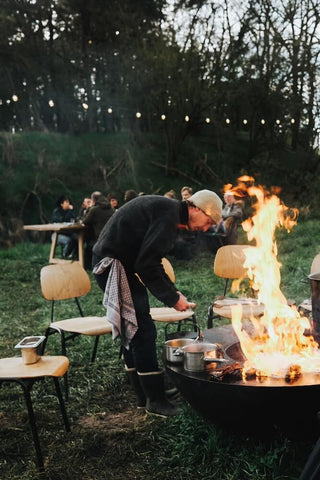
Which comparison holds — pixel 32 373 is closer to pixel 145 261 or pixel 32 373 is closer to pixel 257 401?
pixel 145 261

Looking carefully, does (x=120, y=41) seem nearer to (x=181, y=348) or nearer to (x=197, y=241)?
(x=197, y=241)

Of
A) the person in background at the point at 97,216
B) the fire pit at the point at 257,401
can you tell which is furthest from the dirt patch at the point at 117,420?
the person in background at the point at 97,216

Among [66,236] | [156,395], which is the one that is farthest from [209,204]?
[66,236]

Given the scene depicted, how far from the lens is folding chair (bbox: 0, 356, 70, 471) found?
343cm

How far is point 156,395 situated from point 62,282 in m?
2.07

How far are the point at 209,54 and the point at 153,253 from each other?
16.7 m

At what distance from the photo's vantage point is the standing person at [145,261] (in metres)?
3.88

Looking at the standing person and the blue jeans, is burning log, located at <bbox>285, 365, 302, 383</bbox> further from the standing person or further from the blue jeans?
the blue jeans

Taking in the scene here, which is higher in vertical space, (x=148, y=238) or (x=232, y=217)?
(x=148, y=238)

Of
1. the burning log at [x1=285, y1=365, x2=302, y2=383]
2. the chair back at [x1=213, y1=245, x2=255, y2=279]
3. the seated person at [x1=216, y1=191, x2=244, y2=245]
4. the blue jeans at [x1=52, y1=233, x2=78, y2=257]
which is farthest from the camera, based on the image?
the blue jeans at [x1=52, y1=233, x2=78, y2=257]

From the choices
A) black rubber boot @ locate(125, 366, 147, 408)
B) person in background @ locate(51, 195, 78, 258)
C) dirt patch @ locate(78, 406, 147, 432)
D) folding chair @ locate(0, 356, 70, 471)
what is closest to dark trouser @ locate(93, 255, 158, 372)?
black rubber boot @ locate(125, 366, 147, 408)

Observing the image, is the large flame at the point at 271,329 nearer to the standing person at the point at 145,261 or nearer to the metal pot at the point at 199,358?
the metal pot at the point at 199,358

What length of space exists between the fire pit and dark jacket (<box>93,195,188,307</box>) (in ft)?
2.60

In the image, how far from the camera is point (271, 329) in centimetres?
394
